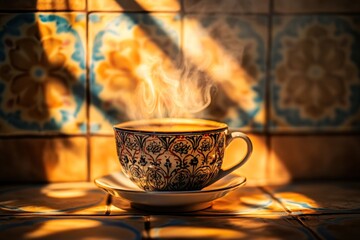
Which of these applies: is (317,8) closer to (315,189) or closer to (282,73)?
(282,73)

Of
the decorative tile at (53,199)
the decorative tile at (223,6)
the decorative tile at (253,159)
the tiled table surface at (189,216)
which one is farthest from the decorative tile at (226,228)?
the decorative tile at (223,6)

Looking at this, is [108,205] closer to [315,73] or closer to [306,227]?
[306,227]

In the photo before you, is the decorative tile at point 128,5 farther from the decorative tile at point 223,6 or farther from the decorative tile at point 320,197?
the decorative tile at point 320,197

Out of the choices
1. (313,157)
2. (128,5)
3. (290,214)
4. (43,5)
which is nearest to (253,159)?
(313,157)

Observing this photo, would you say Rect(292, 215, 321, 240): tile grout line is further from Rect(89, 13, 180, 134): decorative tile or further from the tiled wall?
Rect(89, 13, 180, 134): decorative tile

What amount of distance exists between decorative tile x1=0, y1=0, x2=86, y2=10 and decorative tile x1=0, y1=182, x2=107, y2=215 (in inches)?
13.2

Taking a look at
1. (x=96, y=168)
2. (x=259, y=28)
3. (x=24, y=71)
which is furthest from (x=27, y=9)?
(x=259, y=28)

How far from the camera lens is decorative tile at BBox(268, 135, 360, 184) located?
931 mm

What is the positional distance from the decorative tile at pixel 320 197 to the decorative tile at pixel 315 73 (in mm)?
114

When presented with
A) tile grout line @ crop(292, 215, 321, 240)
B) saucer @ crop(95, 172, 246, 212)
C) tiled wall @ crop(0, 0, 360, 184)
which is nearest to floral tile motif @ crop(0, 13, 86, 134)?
tiled wall @ crop(0, 0, 360, 184)

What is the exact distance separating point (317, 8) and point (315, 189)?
1.14 feet

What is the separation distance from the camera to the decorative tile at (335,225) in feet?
2.04

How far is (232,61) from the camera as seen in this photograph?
91 centimetres

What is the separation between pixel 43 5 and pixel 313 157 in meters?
0.60
